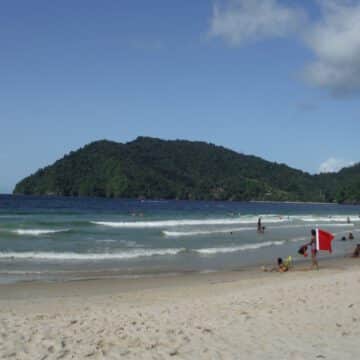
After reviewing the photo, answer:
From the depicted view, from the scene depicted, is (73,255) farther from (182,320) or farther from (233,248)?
(182,320)

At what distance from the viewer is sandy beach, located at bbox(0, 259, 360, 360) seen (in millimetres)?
7137

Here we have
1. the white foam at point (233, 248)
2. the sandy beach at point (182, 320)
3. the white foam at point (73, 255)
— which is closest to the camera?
the sandy beach at point (182, 320)

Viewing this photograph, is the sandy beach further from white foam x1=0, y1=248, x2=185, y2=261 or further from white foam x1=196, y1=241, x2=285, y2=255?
white foam x1=196, y1=241, x2=285, y2=255

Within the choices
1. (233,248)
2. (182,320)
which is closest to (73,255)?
(233,248)

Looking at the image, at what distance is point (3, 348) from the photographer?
7137 millimetres

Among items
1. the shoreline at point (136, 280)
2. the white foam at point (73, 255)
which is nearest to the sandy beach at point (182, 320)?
the shoreline at point (136, 280)

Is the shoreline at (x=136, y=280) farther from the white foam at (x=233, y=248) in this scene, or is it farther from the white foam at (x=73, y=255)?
the white foam at (x=233, y=248)

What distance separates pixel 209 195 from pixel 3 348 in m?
186

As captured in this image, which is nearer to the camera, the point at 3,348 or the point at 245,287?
the point at 3,348

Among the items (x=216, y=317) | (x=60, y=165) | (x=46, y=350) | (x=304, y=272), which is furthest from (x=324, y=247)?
Result: (x=60, y=165)

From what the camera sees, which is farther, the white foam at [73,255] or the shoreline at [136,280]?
the white foam at [73,255]

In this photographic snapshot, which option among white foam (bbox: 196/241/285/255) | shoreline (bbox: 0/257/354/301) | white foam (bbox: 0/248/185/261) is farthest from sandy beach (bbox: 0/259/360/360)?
white foam (bbox: 196/241/285/255)

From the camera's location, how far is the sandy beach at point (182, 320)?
7137 mm

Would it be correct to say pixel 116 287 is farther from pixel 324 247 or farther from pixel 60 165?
pixel 60 165
